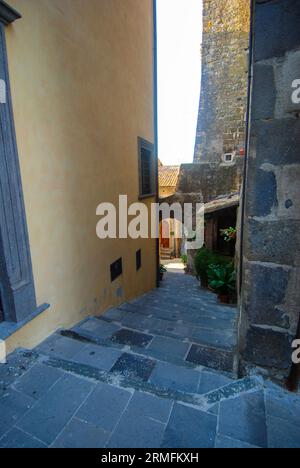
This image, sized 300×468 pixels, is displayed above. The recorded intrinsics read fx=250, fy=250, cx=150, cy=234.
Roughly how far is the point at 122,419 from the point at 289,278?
126 centimetres

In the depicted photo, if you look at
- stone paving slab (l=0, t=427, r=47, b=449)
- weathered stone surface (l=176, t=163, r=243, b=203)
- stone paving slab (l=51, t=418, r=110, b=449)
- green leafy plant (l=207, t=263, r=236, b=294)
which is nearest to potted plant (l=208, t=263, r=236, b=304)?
green leafy plant (l=207, t=263, r=236, b=294)

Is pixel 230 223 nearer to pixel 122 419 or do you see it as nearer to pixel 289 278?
pixel 289 278

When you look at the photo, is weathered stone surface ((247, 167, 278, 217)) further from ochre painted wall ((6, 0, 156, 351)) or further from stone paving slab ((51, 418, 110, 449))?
ochre painted wall ((6, 0, 156, 351))

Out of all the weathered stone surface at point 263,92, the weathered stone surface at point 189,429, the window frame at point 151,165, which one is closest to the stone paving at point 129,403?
the weathered stone surface at point 189,429

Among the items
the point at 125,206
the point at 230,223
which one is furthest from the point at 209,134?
the point at 125,206

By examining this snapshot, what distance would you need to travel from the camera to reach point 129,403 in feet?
4.85

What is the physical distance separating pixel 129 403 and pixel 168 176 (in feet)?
56.4

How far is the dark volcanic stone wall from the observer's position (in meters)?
9.73

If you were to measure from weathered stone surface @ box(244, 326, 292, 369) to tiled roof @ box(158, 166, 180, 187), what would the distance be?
15.1 metres

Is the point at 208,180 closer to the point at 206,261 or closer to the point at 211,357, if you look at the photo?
the point at 206,261

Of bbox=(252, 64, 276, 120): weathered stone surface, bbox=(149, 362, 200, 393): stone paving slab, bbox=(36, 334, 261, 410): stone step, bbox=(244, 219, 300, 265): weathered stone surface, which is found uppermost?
bbox=(252, 64, 276, 120): weathered stone surface

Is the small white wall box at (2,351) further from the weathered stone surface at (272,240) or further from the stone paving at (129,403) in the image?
the weathered stone surface at (272,240)

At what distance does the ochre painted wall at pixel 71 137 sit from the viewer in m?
2.12

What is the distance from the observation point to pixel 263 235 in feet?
5.07
